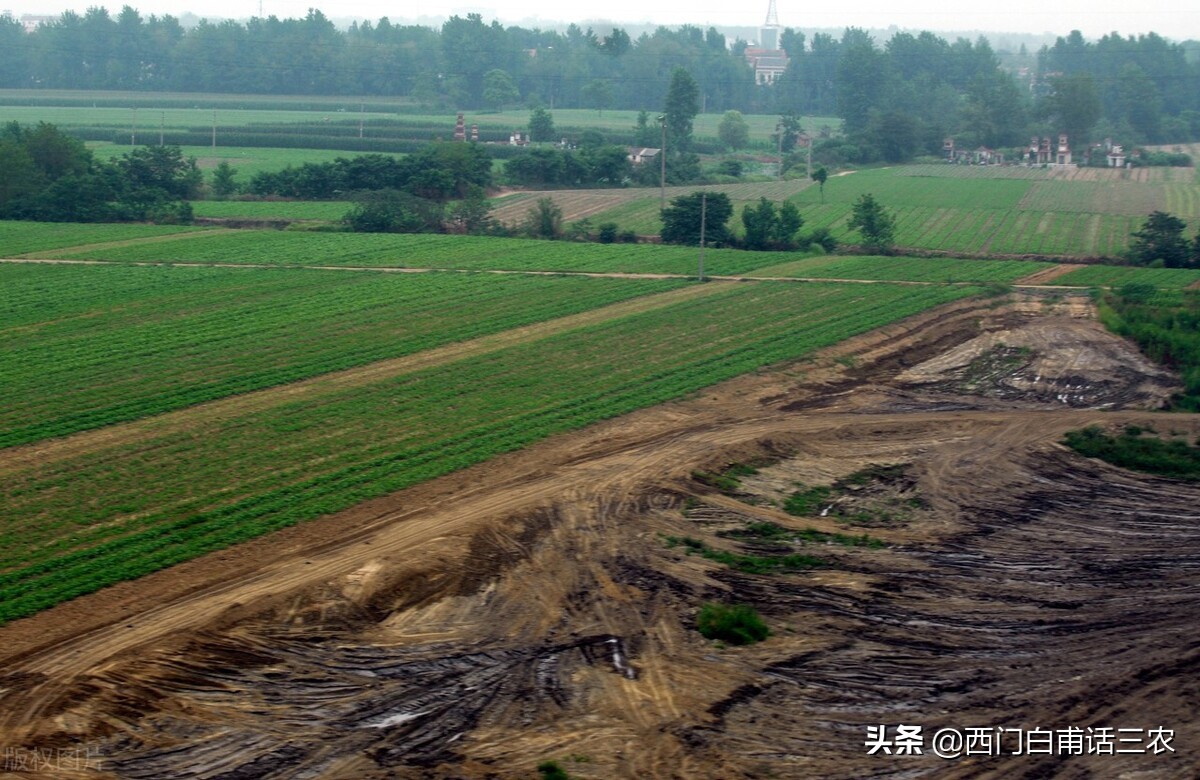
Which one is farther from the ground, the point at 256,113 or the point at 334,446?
the point at 256,113

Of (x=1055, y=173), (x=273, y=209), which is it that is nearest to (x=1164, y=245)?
(x=1055, y=173)

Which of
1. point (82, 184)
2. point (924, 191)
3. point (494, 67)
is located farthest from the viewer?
point (494, 67)

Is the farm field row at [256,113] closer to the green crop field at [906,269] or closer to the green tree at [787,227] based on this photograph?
the green tree at [787,227]

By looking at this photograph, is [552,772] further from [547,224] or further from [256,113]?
[256,113]

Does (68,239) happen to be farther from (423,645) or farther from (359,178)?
(423,645)

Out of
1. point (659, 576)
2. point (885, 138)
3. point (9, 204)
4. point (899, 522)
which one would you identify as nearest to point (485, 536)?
point (659, 576)

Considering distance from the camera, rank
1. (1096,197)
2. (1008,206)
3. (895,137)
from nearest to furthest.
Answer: (1008,206) < (1096,197) < (895,137)

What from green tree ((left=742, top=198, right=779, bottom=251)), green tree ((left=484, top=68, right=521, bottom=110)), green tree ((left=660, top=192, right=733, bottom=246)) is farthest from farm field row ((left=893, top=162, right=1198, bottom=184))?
green tree ((left=484, top=68, right=521, bottom=110))
